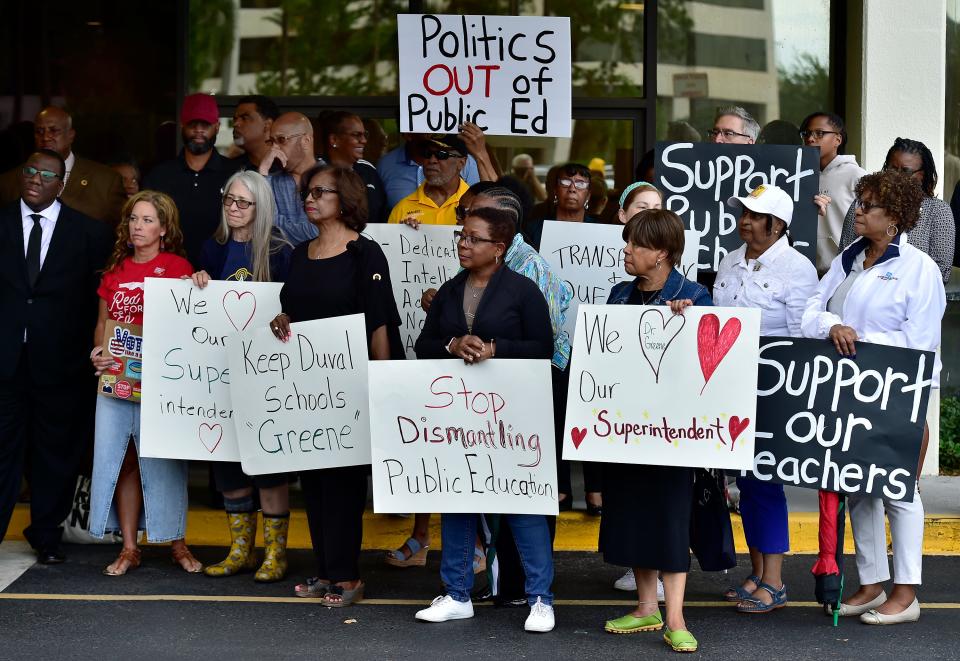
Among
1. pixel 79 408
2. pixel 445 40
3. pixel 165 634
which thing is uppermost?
pixel 445 40

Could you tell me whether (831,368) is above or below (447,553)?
above

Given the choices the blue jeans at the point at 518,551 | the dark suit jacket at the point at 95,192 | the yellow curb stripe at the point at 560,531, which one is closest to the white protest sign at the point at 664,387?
the blue jeans at the point at 518,551

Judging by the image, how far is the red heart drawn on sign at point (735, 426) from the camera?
5941mm

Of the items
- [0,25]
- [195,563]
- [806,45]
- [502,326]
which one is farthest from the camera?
[0,25]

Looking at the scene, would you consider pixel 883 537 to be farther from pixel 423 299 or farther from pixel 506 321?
pixel 423 299

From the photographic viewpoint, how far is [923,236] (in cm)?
756

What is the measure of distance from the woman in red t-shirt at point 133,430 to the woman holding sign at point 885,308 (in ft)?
10.2

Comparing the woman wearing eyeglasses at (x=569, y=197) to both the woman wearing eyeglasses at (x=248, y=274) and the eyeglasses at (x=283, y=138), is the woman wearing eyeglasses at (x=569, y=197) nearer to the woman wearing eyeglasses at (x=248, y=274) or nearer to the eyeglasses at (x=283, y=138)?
the eyeglasses at (x=283, y=138)

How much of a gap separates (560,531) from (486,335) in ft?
6.73

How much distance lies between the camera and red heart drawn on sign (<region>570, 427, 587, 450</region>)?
6.05m

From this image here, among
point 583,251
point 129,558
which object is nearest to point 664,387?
point 583,251

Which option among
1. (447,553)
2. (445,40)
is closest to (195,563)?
(447,553)

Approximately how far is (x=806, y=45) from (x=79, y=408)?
19.3 ft

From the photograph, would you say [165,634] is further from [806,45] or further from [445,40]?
[806,45]
